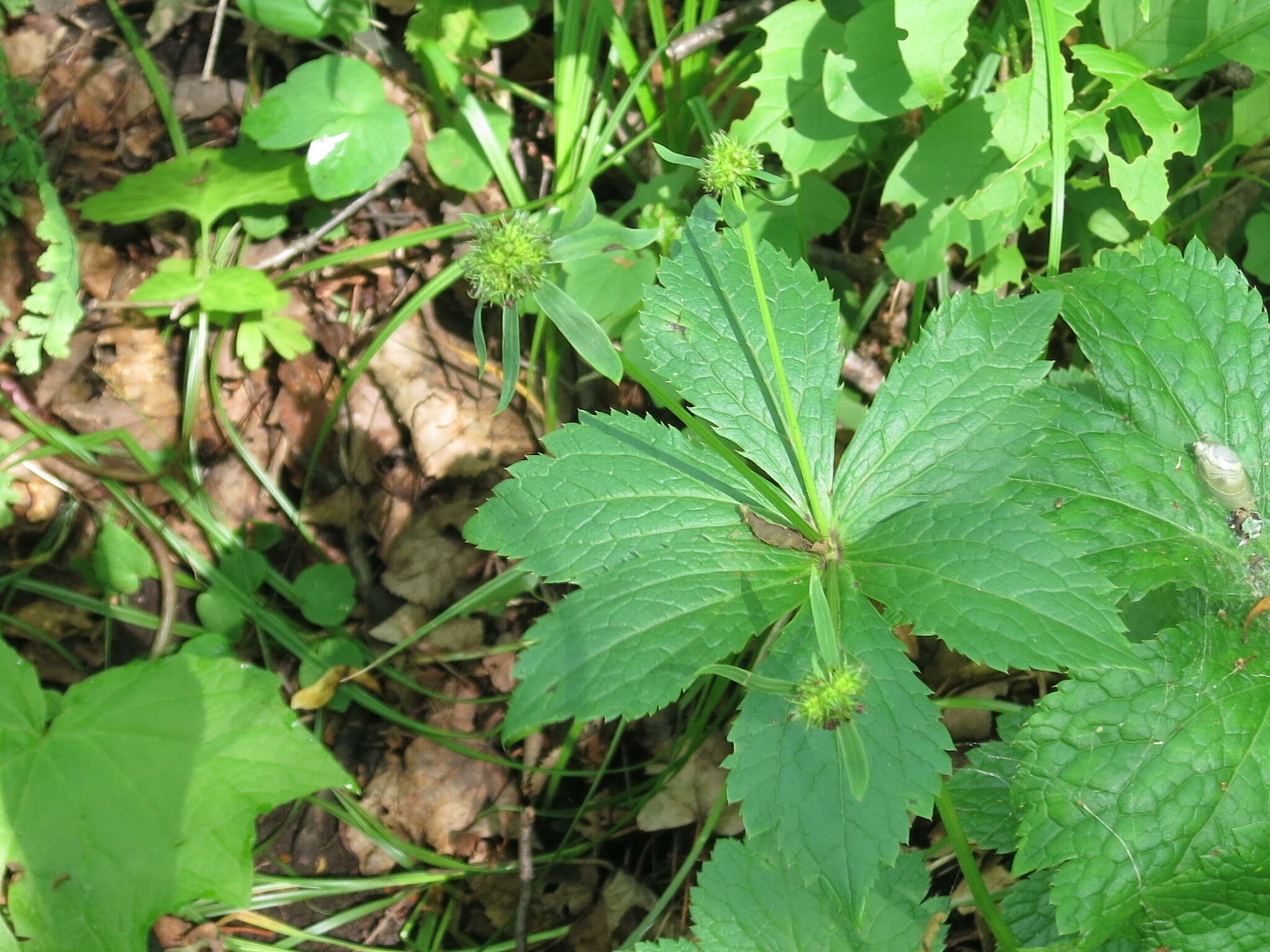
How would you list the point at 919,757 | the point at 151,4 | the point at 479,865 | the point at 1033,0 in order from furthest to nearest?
the point at 151,4 < the point at 479,865 < the point at 1033,0 < the point at 919,757

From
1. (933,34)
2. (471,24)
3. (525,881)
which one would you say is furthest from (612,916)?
(471,24)

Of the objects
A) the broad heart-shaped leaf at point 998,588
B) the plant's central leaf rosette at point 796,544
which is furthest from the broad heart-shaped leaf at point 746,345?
the broad heart-shaped leaf at point 998,588

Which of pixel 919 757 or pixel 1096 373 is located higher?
pixel 1096 373

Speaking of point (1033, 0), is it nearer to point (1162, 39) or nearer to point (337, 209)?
point (1162, 39)

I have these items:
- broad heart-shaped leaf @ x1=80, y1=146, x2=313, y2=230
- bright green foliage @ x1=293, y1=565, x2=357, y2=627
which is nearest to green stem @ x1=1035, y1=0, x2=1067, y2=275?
bright green foliage @ x1=293, y1=565, x2=357, y2=627

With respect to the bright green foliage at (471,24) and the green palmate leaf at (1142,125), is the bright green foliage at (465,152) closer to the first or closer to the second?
the bright green foliage at (471,24)

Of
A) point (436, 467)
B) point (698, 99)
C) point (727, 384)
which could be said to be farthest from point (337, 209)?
point (727, 384)
